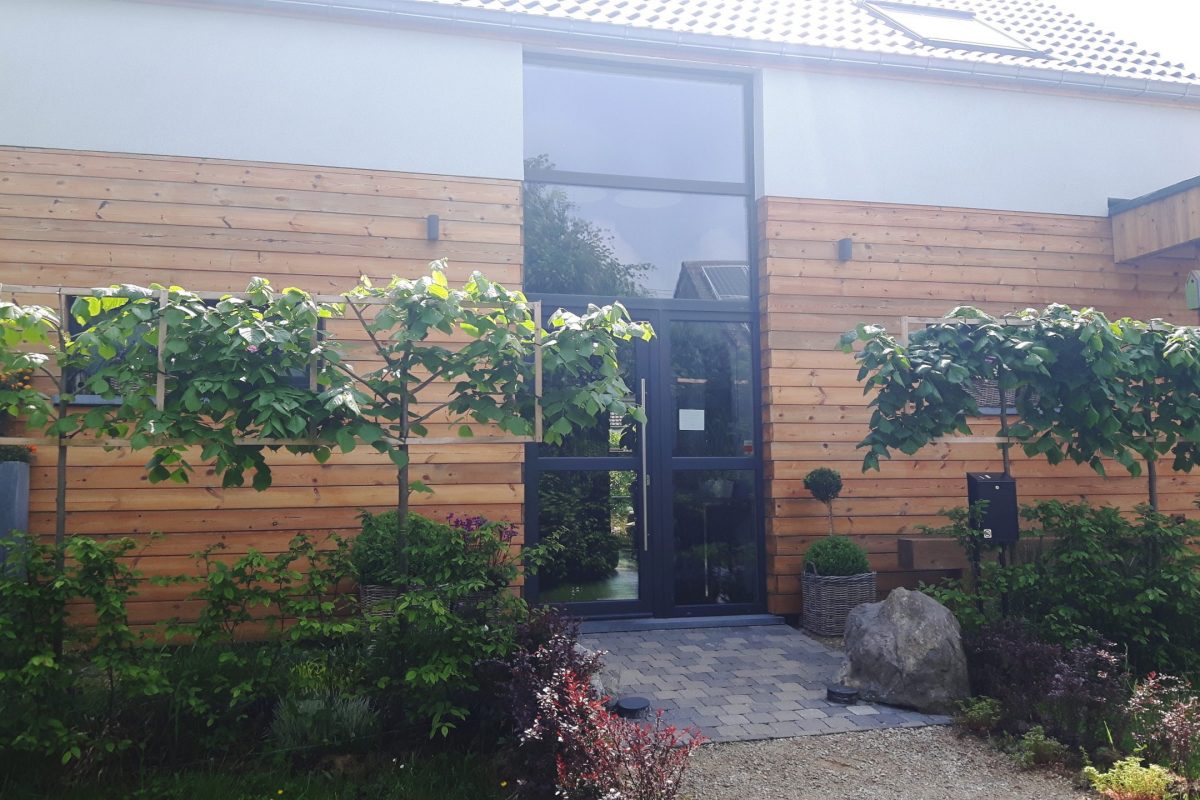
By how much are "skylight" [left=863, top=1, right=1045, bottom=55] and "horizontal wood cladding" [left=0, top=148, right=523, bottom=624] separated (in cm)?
449

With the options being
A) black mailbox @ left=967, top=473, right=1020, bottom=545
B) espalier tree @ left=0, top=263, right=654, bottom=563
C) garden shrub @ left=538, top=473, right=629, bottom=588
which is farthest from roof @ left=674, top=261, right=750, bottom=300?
espalier tree @ left=0, top=263, right=654, bottom=563

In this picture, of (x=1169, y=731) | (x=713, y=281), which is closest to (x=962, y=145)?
(x=713, y=281)

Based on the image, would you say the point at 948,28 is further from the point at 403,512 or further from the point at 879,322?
the point at 403,512

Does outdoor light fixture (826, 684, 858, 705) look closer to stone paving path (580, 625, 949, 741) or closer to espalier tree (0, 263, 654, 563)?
stone paving path (580, 625, 949, 741)

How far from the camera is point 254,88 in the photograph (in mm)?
6352

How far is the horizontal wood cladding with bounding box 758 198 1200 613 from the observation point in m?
7.04

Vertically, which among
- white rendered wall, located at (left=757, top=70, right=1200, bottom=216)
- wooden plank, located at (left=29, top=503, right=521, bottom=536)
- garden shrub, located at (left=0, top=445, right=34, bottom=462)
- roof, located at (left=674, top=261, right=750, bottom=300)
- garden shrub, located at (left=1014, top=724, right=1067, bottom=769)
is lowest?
garden shrub, located at (left=1014, top=724, right=1067, bottom=769)

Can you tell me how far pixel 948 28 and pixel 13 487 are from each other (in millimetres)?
8866

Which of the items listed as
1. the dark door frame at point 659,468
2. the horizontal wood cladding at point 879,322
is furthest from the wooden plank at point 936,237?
the dark door frame at point 659,468

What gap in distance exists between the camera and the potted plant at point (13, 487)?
5500 millimetres

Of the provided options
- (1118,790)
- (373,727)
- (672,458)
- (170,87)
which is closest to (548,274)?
(672,458)

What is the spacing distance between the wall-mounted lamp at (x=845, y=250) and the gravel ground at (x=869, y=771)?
3.93m

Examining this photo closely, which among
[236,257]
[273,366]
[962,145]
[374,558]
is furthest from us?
[962,145]

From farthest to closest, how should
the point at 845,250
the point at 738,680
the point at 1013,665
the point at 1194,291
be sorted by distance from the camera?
the point at 845,250 < the point at 1194,291 < the point at 738,680 < the point at 1013,665
